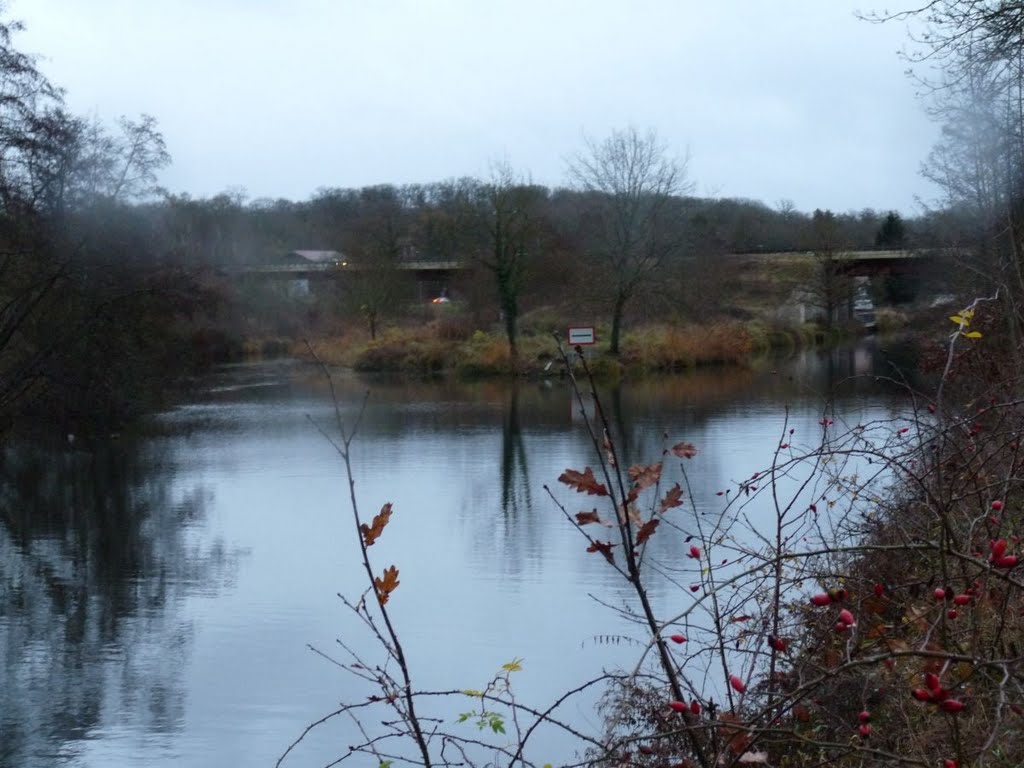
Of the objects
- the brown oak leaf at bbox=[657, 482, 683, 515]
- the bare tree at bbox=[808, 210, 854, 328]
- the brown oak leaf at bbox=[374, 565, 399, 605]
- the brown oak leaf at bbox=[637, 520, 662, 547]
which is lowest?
the brown oak leaf at bbox=[374, 565, 399, 605]

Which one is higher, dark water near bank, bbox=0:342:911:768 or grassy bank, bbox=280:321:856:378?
grassy bank, bbox=280:321:856:378

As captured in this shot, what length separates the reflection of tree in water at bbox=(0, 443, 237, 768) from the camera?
7871 millimetres

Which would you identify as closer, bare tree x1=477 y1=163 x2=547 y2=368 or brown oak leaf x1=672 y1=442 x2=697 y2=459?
brown oak leaf x1=672 y1=442 x2=697 y2=459

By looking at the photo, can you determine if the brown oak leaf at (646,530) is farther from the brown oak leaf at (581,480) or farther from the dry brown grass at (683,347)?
the dry brown grass at (683,347)

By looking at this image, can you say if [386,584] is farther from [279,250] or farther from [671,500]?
[279,250]

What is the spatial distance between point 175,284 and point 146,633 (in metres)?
14.1

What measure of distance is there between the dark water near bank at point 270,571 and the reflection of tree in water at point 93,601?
30 millimetres

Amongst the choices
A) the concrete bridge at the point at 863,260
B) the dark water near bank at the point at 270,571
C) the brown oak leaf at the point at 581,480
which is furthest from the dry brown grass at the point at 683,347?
the brown oak leaf at the point at 581,480

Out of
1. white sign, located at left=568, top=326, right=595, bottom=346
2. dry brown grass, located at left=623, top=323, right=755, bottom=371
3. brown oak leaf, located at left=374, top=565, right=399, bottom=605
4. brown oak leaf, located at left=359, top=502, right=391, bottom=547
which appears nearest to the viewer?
brown oak leaf, located at left=359, top=502, right=391, bottom=547

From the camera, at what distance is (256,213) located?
161 feet

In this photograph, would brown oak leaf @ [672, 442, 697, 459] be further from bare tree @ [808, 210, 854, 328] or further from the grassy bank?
bare tree @ [808, 210, 854, 328]

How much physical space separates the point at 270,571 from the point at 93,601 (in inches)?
62.8

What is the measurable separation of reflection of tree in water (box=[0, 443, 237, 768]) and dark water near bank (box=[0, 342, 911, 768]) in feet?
0.10

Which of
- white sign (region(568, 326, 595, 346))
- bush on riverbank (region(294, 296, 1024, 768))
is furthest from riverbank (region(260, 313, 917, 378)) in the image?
bush on riverbank (region(294, 296, 1024, 768))
